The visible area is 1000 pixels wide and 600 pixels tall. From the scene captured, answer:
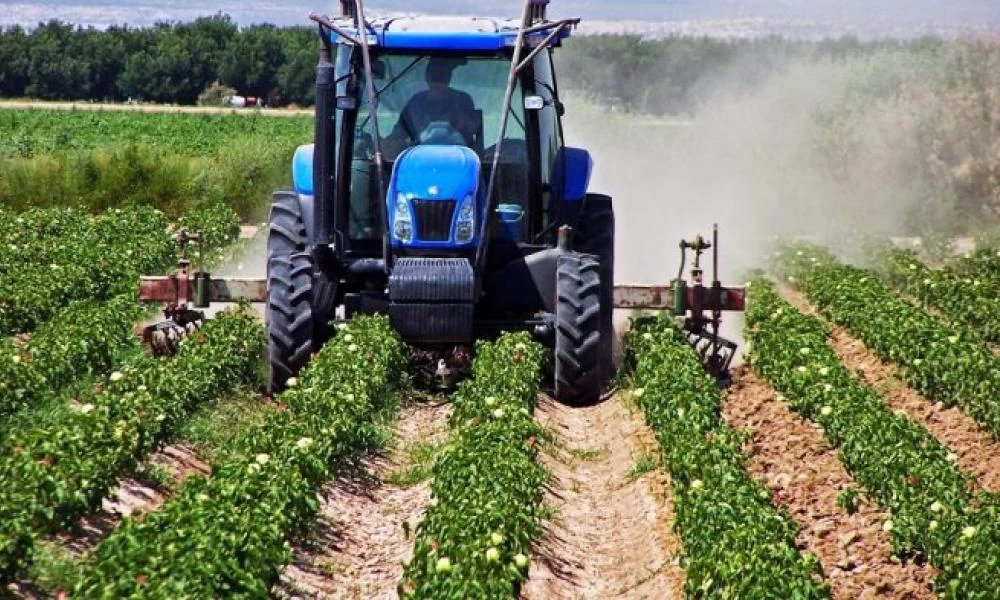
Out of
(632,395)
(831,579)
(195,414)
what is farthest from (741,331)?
(831,579)

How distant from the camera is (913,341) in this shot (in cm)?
1327

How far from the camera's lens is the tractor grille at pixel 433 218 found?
11.7 m

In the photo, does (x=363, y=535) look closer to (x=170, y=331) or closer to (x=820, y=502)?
(x=820, y=502)

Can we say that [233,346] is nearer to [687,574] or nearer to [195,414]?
[195,414]

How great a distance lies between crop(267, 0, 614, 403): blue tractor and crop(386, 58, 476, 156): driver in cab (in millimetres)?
10

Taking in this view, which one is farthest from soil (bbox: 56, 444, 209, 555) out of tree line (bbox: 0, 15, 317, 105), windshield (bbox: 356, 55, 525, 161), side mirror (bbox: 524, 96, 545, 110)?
A: tree line (bbox: 0, 15, 317, 105)

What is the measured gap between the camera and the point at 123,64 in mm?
79625

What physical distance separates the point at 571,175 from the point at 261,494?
18.3ft

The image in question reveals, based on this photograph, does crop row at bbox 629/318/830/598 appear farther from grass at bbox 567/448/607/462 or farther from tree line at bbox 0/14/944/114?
tree line at bbox 0/14/944/114

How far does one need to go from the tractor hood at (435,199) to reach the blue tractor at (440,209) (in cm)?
1

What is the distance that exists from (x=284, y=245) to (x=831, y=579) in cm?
568

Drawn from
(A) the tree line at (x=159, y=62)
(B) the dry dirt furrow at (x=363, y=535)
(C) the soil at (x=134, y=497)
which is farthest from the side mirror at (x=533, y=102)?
(A) the tree line at (x=159, y=62)

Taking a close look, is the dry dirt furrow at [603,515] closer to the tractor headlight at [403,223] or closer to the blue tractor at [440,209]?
the blue tractor at [440,209]

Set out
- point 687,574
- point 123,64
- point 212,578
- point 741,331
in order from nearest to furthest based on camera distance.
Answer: point 212,578
point 687,574
point 741,331
point 123,64
